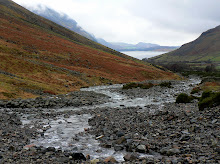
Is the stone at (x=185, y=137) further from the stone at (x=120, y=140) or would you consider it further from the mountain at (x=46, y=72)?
the mountain at (x=46, y=72)

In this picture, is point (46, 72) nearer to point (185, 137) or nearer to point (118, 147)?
point (118, 147)

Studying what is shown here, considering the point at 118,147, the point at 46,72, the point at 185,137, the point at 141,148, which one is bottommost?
the point at 46,72

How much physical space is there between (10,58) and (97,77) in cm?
3172

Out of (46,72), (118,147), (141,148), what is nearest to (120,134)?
(118,147)

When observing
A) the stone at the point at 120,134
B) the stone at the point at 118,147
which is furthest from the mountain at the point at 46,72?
the stone at the point at 118,147

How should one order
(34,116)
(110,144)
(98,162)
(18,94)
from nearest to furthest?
(98,162) → (110,144) → (34,116) → (18,94)

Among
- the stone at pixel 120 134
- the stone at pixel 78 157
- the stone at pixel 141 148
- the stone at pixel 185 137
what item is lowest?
the stone at pixel 78 157

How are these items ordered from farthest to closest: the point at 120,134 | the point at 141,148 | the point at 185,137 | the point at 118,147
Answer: the point at 120,134, the point at 185,137, the point at 118,147, the point at 141,148

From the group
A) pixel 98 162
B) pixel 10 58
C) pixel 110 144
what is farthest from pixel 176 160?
Answer: pixel 10 58

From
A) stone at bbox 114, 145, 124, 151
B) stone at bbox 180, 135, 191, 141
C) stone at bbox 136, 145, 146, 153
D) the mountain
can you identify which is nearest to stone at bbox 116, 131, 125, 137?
stone at bbox 114, 145, 124, 151

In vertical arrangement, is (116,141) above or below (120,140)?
below

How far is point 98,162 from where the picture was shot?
10.4 meters

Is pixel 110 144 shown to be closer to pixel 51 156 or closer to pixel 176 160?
pixel 51 156

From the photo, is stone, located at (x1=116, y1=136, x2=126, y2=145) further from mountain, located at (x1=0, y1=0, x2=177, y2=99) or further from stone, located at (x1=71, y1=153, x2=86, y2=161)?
mountain, located at (x1=0, y1=0, x2=177, y2=99)
